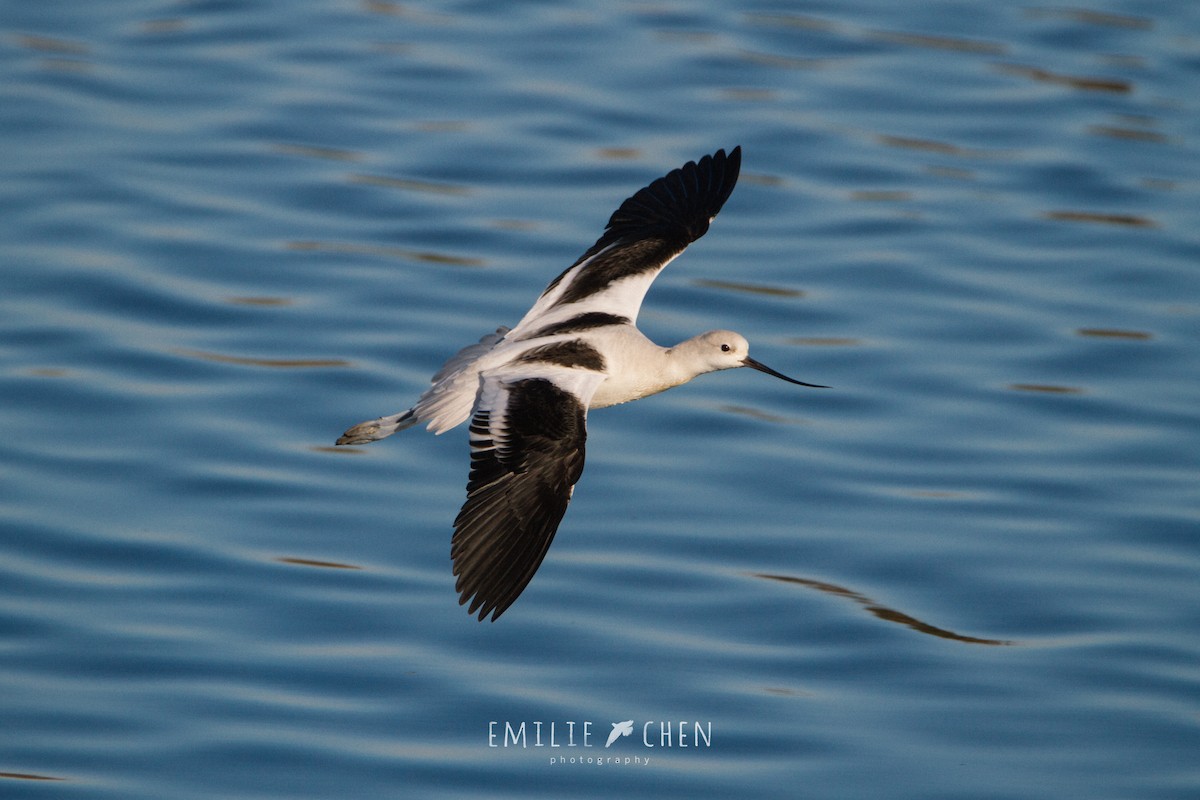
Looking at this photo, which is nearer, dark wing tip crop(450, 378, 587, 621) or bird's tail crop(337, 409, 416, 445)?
dark wing tip crop(450, 378, 587, 621)

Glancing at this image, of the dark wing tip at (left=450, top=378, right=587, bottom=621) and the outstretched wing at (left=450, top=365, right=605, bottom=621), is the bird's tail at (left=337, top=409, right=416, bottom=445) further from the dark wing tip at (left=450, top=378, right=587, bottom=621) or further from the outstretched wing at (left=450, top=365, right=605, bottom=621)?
the dark wing tip at (left=450, top=378, right=587, bottom=621)

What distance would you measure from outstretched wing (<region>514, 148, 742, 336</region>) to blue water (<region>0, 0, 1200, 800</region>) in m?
1.47

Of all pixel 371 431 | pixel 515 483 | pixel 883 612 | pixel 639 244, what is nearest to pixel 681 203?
pixel 639 244

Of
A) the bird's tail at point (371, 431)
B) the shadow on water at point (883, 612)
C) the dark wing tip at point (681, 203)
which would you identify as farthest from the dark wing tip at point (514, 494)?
the shadow on water at point (883, 612)

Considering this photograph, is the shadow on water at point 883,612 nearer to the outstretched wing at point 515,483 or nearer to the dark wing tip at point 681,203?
the dark wing tip at point 681,203

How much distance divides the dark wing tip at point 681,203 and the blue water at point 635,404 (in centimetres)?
154

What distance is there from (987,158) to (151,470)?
6.62 meters

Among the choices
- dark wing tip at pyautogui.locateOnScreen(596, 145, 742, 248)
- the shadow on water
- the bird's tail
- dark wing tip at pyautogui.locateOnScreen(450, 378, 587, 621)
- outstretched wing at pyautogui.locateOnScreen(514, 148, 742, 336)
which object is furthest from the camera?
the shadow on water

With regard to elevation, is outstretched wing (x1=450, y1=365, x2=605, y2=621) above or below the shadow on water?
above

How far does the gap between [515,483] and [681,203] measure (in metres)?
2.44

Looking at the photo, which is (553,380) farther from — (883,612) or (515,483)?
(883,612)

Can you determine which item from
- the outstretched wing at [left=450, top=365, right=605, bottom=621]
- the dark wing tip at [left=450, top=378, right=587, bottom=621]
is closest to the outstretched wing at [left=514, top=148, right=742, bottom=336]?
the outstretched wing at [left=450, top=365, right=605, bottom=621]

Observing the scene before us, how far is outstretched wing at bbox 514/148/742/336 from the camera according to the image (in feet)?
25.5

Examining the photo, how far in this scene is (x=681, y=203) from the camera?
8430mm
